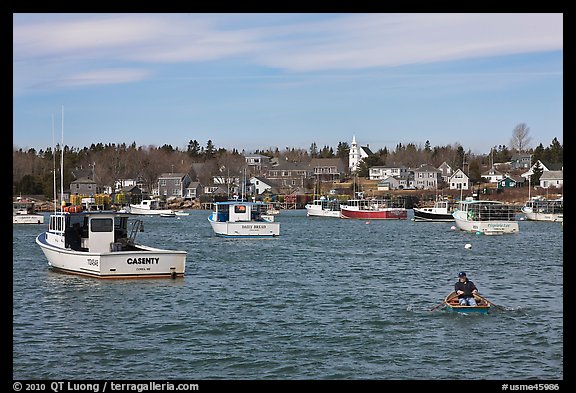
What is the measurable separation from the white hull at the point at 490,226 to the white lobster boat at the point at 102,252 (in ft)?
163

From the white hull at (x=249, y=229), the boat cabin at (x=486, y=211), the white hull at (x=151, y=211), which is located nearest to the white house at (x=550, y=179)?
the boat cabin at (x=486, y=211)

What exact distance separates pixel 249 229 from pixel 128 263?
32034mm

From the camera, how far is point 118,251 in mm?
37656

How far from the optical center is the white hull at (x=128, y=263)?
119ft

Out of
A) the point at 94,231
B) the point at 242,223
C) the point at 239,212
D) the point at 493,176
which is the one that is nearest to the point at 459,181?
the point at 493,176

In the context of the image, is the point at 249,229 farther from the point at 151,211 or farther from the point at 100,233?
the point at 151,211

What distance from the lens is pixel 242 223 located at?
223ft

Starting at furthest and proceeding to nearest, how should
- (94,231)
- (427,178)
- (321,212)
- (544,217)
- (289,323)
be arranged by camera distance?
(427,178) < (321,212) < (544,217) < (94,231) < (289,323)

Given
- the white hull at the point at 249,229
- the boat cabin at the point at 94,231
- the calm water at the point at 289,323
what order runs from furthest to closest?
the white hull at the point at 249,229 < the boat cabin at the point at 94,231 < the calm water at the point at 289,323

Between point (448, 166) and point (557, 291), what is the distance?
16319 centimetres

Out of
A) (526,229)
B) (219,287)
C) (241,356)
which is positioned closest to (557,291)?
(219,287)

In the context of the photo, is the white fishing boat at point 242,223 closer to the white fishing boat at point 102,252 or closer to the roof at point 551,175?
the white fishing boat at point 102,252

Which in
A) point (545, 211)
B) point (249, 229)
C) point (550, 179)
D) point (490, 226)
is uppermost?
point (550, 179)
